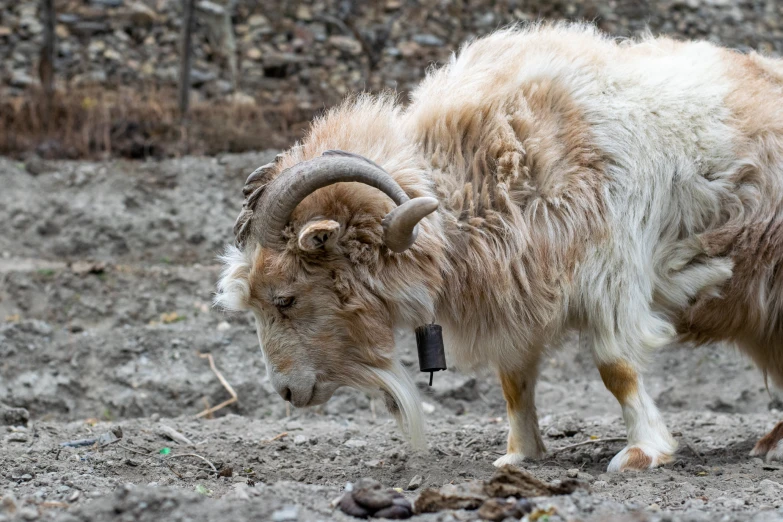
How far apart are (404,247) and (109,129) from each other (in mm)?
8674

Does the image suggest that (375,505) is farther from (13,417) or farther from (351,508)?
(13,417)

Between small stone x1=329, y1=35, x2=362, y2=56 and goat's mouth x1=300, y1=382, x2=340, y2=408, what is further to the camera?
small stone x1=329, y1=35, x2=362, y2=56

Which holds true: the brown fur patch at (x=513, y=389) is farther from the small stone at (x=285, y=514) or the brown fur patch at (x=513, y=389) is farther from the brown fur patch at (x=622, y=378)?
the small stone at (x=285, y=514)

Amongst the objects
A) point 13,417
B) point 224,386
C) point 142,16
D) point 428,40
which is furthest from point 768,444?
point 142,16

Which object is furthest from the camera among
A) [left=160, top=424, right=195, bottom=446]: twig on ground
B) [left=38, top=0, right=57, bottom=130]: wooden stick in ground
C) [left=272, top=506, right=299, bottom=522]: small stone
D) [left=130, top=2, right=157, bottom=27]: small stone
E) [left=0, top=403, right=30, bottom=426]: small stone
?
[left=130, top=2, right=157, bottom=27]: small stone

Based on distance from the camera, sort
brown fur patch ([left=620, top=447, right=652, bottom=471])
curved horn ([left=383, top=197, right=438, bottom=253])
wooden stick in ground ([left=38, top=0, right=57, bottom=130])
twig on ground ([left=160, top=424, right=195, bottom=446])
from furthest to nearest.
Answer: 1. wooden stick in ground ([left=38, top=0, right=57, bottom=130])
2. twig on ground ([left=160, top=424, right=195, bottom=446])
3. brown fur patch ([left=620, top=447, right=652, bottom=471])
4. curved horn ([left=383, top=197, right=438, bottom=253])

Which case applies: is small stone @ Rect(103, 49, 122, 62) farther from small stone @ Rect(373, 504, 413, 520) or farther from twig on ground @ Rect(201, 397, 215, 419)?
small stone @ Rect(373, 504, 413, 520)

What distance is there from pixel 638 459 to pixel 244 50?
11752mm

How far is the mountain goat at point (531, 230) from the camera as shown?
499cm

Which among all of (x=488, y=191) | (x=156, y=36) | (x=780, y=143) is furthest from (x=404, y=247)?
(x=156, y=36)

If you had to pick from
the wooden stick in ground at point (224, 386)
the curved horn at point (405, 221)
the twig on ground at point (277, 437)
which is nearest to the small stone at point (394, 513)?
the curved horn at point (405, 221)

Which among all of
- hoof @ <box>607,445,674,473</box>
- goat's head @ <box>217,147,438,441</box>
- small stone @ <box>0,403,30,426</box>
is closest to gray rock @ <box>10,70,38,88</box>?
small stone @ <box>0,403,30,426</box>

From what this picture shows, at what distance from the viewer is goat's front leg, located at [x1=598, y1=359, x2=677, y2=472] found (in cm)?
518

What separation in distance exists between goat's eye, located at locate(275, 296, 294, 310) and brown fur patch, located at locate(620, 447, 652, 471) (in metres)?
2.08
